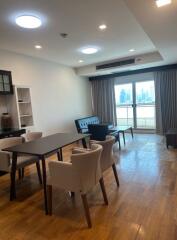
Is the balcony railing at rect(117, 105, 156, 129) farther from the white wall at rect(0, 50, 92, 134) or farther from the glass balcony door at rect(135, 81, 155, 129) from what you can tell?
the white wall at rect(0, 50, 92, 134)

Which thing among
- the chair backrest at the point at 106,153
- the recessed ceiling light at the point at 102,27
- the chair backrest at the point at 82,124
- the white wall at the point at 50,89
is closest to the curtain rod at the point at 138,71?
the white wall at the point at 50,89

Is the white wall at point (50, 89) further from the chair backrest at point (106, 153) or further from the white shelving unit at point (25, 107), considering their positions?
the chair backrest at point (106, 153)

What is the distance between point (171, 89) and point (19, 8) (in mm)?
5361

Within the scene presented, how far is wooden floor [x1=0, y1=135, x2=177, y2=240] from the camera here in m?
1.93

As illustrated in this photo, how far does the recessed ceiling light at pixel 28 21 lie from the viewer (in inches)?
111

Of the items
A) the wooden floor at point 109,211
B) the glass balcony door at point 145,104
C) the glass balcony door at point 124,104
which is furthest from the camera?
the glass balcony door at point 124,104

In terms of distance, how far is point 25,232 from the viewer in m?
2.01

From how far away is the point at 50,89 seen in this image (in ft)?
18.5

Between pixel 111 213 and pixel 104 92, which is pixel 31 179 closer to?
pixel 111 213

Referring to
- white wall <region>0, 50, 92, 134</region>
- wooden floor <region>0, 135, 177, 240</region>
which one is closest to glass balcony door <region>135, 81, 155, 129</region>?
white wall <region>0, 50, 92, 134</region>

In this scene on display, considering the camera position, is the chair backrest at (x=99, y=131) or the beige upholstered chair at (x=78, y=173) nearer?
the beige upholstered chair at (x=78, y=173)

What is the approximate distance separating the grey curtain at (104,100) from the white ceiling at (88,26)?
2.50 m

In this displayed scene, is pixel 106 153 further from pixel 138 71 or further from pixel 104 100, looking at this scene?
pixel 104 100

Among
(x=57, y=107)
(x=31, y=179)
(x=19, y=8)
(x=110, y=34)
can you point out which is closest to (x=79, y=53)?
(x=110, y=34)
